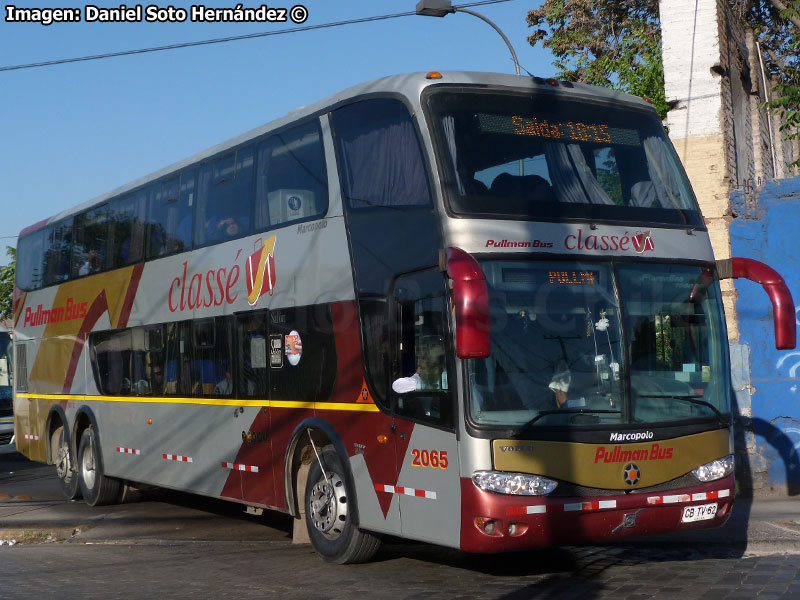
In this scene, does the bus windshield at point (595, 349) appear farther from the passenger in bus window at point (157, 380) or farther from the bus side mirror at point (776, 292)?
the passenger in bus window at point (157, 380)

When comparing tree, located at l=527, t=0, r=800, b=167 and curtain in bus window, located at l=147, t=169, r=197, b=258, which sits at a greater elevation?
tree, located at l=527, t=0, r=800, b=167

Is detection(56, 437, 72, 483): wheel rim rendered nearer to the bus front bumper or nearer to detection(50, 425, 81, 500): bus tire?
detection(50, 425, 81, 500): bus tire

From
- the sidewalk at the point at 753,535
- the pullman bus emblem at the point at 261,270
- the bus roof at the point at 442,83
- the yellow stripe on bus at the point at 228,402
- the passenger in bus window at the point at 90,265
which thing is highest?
the bus roof at the point at 442,83

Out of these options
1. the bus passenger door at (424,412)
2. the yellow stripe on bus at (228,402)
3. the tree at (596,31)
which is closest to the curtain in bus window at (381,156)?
the bus passenger door at (424,412)

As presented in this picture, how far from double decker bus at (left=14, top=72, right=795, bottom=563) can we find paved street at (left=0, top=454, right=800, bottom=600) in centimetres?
44

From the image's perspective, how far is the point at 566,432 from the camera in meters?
7.79

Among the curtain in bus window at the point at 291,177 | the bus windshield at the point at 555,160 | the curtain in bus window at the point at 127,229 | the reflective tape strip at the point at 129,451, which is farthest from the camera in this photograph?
the curtain in bus window at the point at 127,229

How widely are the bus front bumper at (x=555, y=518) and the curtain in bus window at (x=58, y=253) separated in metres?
10.3

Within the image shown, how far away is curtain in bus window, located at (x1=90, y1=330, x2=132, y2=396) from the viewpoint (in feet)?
45.9

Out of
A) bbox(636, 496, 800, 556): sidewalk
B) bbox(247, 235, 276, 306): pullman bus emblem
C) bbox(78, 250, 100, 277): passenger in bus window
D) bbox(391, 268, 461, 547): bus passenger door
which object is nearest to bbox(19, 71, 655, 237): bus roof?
bbox(247, 235, 276, 306): pullman bus emblem

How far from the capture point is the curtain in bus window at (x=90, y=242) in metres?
15.1

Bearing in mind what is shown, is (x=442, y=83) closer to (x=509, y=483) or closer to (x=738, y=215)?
(x=509, y=483)

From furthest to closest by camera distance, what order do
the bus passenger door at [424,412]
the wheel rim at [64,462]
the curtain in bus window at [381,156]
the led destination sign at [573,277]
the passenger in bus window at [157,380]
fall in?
1. the wheel rim at [64,462]
2. the passenger in bus window at [157,380]
3. the curtain in bus window at [381,156]
4. the led destination sign at [573,277]
5. the bus passenger door at [424,412]

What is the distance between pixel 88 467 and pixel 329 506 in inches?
275
